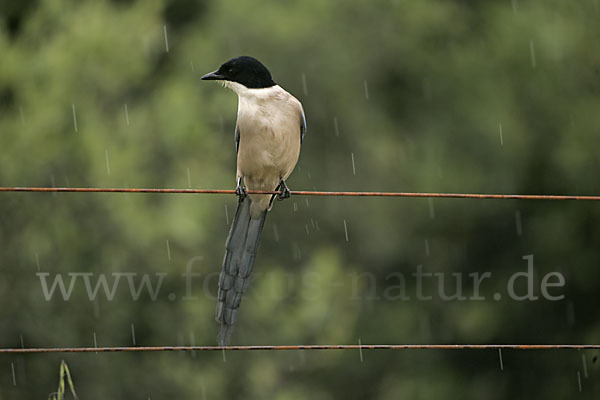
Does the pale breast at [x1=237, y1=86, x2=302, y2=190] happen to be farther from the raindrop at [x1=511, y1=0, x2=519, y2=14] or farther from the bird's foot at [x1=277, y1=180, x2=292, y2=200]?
the raindrop at [x1=511, y1=0, x2=519, y2=14]

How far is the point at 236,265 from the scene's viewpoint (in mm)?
4754

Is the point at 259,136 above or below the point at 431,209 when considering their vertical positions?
above

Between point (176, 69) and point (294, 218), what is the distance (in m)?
2.40

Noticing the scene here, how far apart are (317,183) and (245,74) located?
681 cm

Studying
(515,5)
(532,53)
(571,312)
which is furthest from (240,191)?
(515,5)

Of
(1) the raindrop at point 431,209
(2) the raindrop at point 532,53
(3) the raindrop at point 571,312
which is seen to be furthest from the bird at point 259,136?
(2) the raindrop at point 532,53

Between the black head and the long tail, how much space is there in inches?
26.6

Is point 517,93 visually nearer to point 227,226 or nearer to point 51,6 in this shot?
point 227,226

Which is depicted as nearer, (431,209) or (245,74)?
(245,74)

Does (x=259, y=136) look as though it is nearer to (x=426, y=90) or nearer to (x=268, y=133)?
(x=268, y=133)

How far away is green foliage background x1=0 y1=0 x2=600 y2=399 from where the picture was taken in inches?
344

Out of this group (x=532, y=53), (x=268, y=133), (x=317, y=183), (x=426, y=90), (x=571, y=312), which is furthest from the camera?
(x=426, y=90)

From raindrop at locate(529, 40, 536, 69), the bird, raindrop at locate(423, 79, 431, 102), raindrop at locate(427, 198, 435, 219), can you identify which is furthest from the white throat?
raindrop at locate(423, 79, 431, 102)

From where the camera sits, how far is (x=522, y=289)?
454 inches
